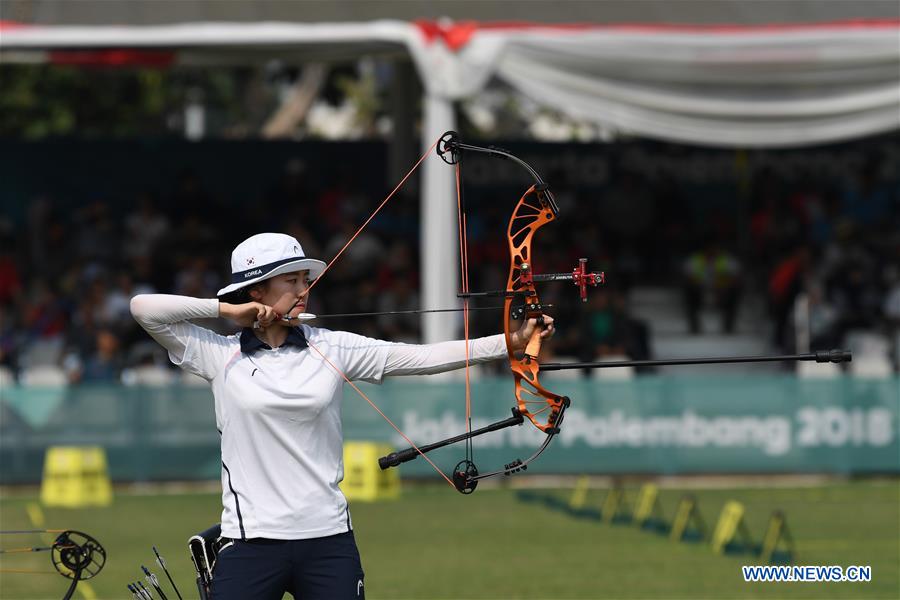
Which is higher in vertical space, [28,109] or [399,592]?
[28,109]

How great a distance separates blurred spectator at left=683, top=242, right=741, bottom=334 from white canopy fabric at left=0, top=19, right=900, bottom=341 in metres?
4.78

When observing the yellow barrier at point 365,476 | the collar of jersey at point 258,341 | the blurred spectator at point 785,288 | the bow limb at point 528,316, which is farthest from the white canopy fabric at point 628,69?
the collar of jersey at point 258,341

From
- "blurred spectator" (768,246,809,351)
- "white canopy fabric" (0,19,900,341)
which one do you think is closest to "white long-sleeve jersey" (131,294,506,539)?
"white canopy fabric" (0,19,900,341)

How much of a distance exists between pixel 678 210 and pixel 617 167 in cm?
149

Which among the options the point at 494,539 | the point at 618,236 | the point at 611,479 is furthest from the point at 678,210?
the point at 494,539

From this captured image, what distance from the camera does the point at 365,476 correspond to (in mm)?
18188

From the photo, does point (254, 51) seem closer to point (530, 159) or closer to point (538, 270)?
point (538, 270)

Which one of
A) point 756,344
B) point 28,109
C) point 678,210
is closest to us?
point 756,344

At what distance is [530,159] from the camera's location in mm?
26984

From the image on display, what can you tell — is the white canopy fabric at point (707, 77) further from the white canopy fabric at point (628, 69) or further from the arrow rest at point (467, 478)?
the arrow rest at point (467, 478)

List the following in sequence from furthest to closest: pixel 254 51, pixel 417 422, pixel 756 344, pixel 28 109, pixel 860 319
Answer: pixel 28 109 < pixel 756 344 < pixel 860 319 < pixel 254 51 < pixel 417 422

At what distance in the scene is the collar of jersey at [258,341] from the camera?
629 cm

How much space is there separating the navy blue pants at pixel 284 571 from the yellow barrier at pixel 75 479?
12.0 metres

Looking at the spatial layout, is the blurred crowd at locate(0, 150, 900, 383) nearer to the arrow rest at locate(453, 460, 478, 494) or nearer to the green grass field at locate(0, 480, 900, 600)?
the green grass field at locate(0, 480, 900, 600)
